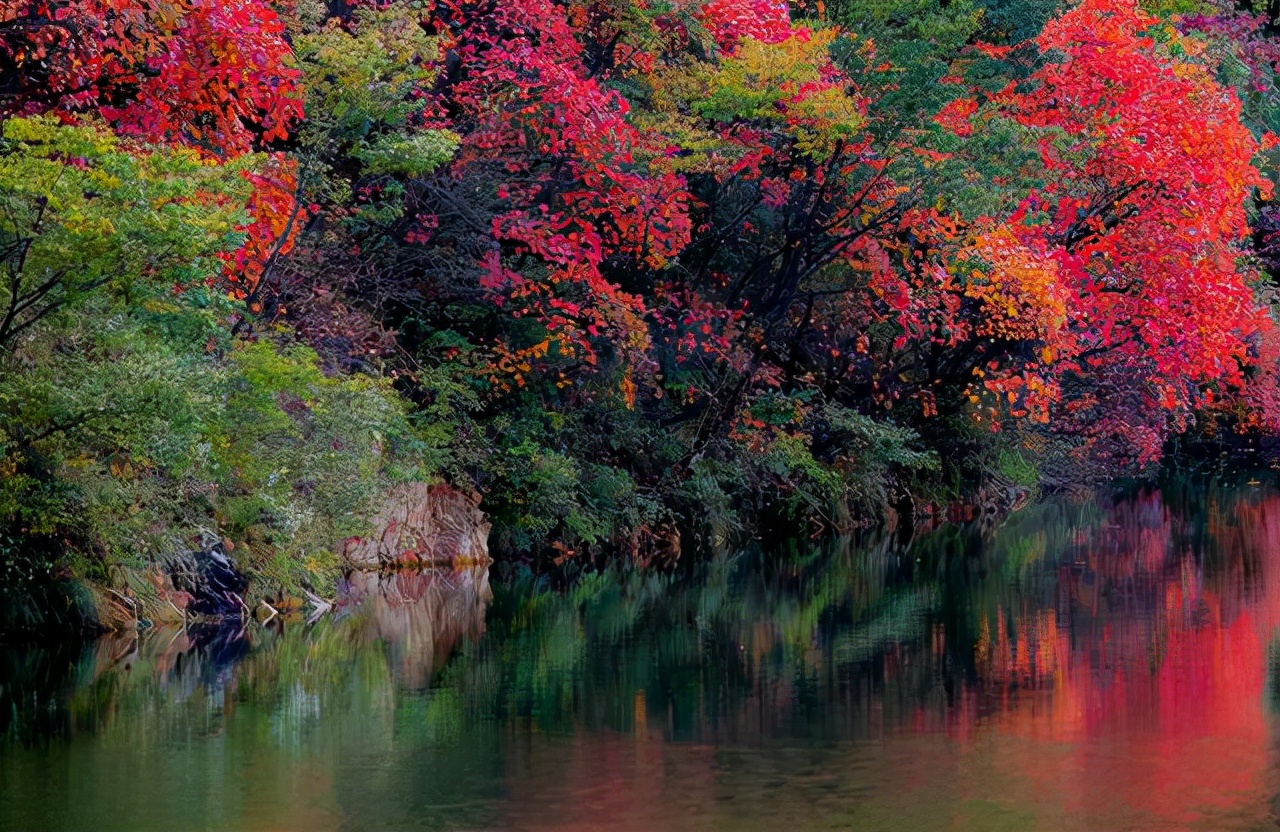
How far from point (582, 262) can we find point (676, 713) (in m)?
12.7

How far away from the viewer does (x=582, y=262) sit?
25.8m

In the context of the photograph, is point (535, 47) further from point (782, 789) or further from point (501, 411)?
point (782, 789)

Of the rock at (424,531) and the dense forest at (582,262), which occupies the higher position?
the dense forest at (582,262)

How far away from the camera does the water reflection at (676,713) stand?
34.3ft

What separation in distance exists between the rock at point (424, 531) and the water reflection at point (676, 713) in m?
0.82

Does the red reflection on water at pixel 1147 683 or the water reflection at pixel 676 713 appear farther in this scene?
the red reflection on water at pixel 1147 683

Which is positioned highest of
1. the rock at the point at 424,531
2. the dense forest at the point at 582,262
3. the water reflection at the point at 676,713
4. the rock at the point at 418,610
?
the dense forest at the point at 582,262

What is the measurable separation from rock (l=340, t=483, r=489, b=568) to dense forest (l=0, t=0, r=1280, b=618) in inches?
13.3

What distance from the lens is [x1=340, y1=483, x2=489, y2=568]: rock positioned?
2447 cm

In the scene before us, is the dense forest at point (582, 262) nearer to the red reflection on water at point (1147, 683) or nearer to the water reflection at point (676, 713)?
the water reflection at point (676, 713)

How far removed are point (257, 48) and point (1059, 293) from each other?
1543 centimetres

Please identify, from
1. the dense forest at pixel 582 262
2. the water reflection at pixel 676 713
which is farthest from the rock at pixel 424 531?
the water reflection at pixel 676 713

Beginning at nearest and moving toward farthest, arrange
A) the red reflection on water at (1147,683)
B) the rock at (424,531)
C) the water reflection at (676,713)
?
the water reflection at (676,713)
the red reflection on water at (1147,683)
the rock at (424,531)

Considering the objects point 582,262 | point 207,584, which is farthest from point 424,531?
point 207,584
